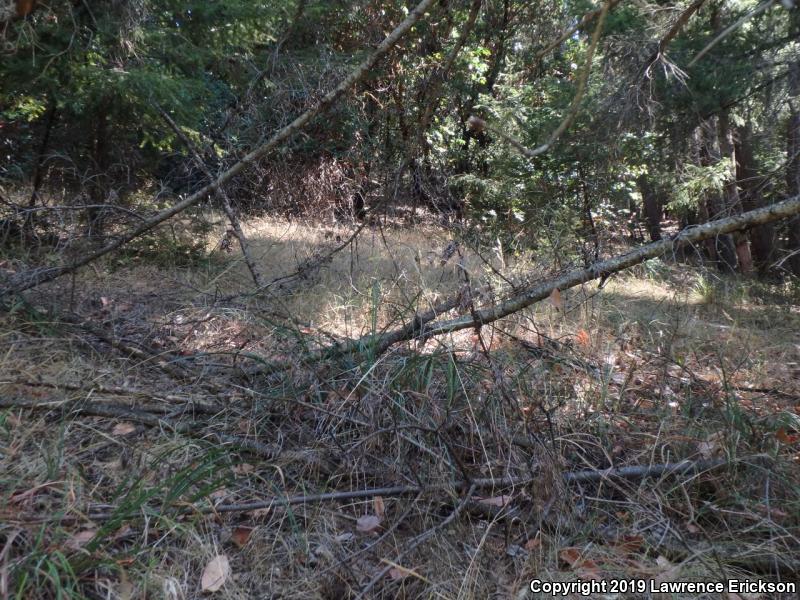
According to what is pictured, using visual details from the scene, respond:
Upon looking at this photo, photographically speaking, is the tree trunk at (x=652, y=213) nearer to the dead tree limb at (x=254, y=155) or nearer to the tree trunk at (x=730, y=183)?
the tree trunk at (x=730, y=183)

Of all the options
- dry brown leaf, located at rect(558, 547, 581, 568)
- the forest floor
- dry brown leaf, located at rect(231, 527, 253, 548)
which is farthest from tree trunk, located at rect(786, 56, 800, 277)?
dry brown leaf, located at rect(231, 527, 253, 548)

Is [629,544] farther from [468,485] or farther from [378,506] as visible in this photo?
[378,506]

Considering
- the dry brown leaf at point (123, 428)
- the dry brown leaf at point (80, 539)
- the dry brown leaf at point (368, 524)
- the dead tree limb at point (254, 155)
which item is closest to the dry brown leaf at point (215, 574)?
the dry brown leaf at point (80, 539)

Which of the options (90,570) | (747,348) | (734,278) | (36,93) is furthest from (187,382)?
(734,278)

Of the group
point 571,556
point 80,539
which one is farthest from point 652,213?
point 80,539

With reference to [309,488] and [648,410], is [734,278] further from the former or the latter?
[309,488]

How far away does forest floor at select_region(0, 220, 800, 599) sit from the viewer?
2082 mm

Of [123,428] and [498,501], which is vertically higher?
[498,501]

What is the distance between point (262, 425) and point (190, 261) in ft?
11.7

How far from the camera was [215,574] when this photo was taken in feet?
6.65

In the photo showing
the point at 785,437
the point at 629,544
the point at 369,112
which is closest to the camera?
the point at 629,544

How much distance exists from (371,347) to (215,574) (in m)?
1.47

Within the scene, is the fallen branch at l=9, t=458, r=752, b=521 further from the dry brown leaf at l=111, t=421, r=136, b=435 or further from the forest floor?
the dry brown leaf at l=111, t=421, r=136, b=435

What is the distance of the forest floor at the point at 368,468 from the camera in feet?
6.83
